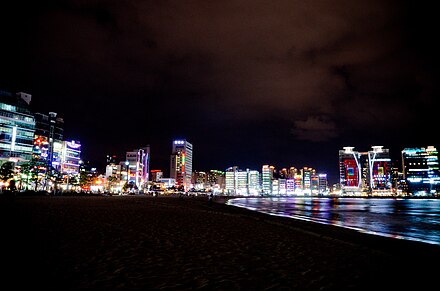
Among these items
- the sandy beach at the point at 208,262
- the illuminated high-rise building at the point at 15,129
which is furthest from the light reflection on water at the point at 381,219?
the illuminated high-rise building at the point at 15,129

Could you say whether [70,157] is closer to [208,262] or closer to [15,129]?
[15,129]

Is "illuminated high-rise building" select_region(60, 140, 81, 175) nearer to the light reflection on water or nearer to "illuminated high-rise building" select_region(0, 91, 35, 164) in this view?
"illuminated high-rise building" select_region(0, 91, 35, 164)

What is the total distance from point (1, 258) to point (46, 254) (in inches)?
42.4

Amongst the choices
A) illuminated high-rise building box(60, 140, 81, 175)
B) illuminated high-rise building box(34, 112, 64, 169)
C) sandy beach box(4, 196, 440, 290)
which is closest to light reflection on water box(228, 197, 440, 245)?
sandy beach box(4, 196, 440, 290)

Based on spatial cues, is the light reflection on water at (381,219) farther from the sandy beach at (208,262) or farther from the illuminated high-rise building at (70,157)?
the illuminated high-rise building at (70,157)

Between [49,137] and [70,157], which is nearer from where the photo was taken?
[49,137]

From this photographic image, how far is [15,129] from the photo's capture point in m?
113

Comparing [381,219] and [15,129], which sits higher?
[15,129]

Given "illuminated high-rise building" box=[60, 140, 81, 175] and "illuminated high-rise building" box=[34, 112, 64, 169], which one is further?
"illuminated high-rise building" box=[60, 140, 81, 175]

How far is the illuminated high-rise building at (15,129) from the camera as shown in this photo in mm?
108875

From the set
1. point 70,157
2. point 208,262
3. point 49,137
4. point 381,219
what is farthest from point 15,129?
point 208,262

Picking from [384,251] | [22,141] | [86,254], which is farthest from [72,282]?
[22,141]

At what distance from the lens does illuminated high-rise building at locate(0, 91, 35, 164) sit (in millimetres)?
108875

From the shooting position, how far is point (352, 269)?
25.9 feet
